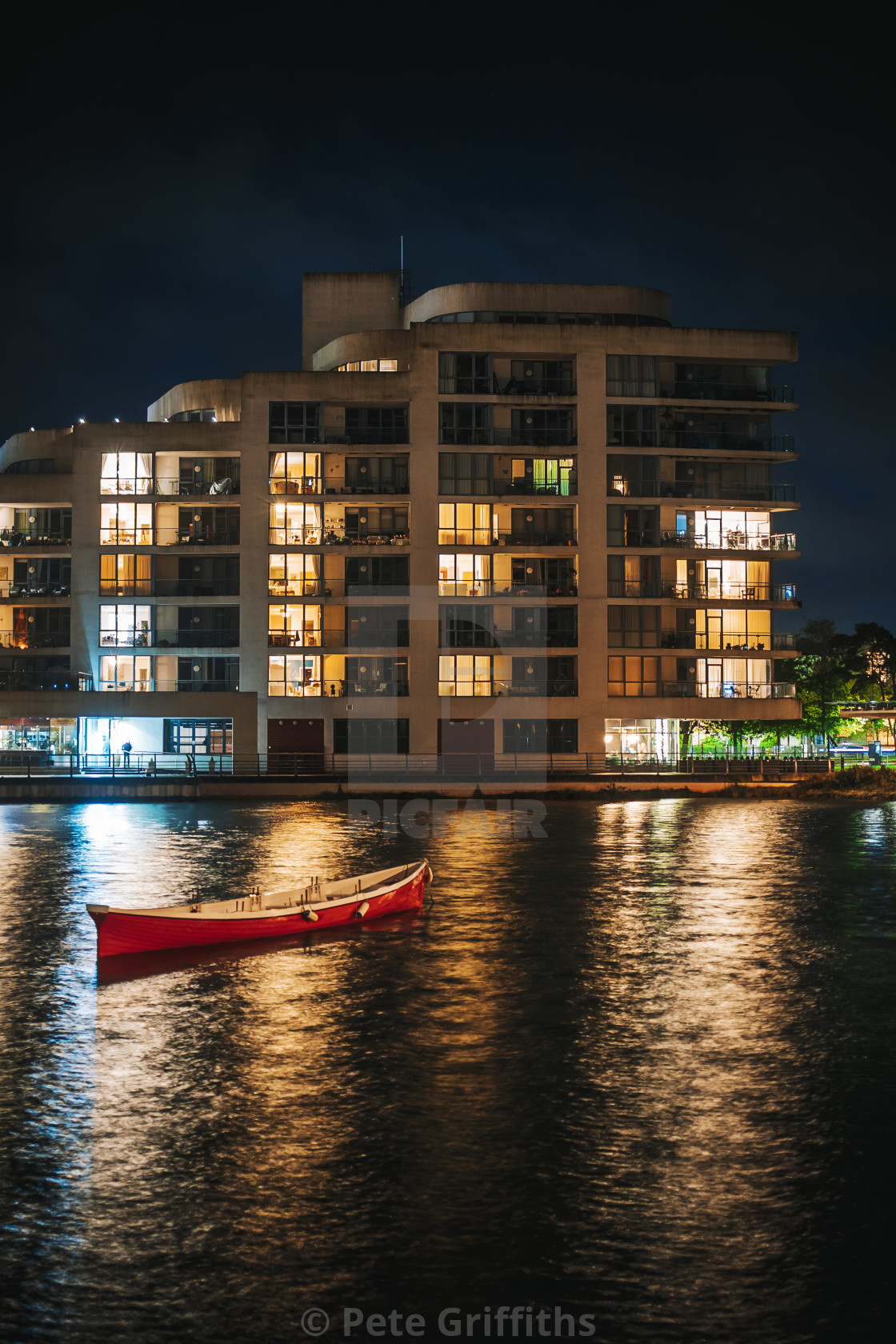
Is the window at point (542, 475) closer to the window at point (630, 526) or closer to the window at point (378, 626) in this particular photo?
the window at point (630, 526)

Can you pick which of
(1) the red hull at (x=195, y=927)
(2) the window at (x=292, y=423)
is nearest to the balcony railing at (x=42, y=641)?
(2) the window at (x=292, y=423)

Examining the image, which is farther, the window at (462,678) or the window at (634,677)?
the window at (634,677)

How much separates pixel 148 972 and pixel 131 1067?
24.9ft

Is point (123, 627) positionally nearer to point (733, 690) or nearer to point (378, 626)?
point (378, 626)

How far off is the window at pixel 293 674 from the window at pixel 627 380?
2561 cm

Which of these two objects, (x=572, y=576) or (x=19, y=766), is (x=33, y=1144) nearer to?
(x=19, y=766)

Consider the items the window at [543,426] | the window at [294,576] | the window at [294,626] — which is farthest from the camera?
the window at [543,426]

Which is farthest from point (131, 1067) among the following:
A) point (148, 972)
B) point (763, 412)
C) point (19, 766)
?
point (763, 412)

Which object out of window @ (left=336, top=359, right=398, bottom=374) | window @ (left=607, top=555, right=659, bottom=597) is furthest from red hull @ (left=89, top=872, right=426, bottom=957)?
window @ (left=336, top=359, right=398, bottom=374)

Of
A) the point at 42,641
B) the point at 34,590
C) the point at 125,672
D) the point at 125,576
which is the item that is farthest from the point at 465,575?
the point at 34,590

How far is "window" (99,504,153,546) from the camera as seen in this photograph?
8012 centimetres

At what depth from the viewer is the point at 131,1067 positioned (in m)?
21.0

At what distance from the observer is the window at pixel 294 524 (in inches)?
3063

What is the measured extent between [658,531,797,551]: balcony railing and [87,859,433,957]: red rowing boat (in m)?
47.7
